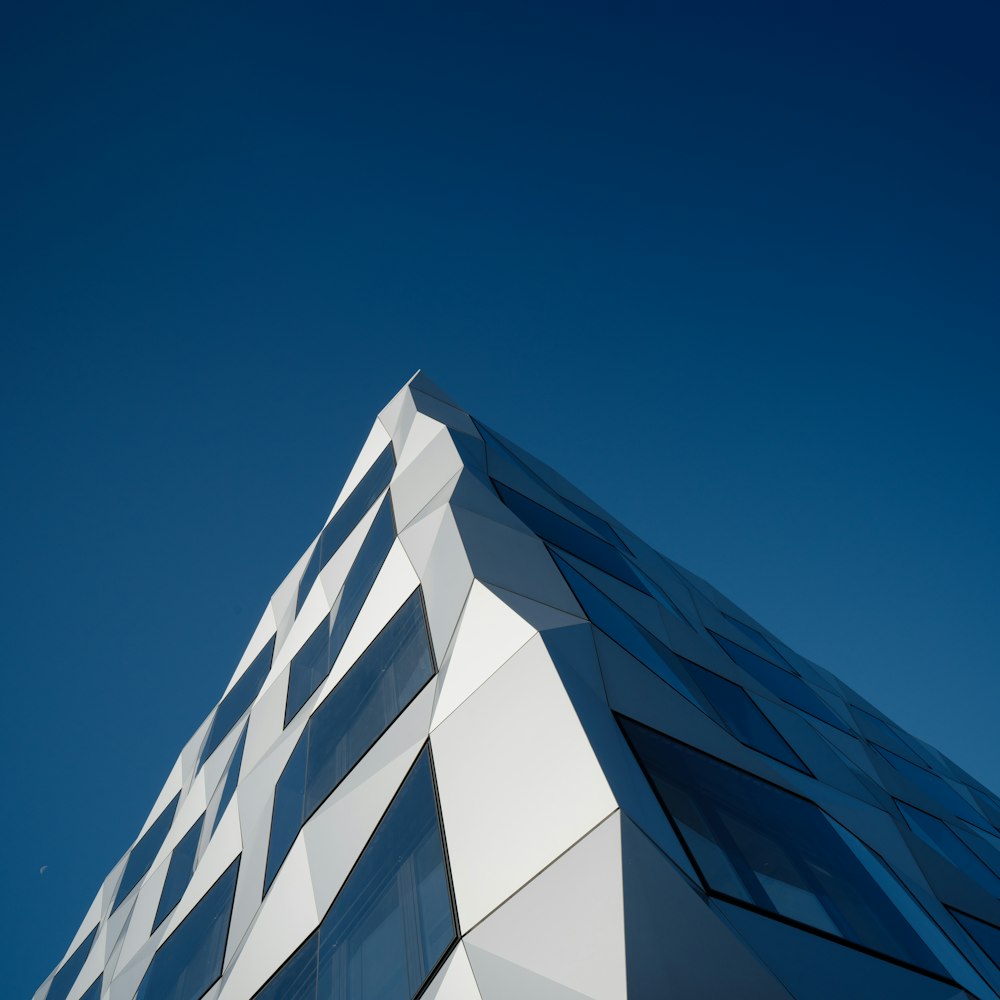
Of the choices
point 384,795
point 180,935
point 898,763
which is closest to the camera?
point 384,795

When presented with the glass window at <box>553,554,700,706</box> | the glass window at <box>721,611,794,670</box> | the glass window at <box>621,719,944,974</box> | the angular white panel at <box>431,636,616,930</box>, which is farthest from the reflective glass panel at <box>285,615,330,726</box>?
the glass window at <box>721,611,794,670</box>

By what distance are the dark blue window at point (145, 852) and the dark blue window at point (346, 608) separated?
6148mm

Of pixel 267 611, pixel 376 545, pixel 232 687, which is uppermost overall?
pixel 267 611

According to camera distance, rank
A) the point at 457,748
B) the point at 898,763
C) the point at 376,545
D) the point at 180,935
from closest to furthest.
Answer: the point at 457,748 < the point at 180,935 < the point at 376,545 < the point at 898,763

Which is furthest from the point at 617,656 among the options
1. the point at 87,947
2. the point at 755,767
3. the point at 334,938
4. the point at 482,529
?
the point at 87,947

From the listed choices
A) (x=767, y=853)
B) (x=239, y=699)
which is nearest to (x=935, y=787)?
(x=767, y=853)

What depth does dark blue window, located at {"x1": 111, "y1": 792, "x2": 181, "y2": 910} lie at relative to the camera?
45.9 ft

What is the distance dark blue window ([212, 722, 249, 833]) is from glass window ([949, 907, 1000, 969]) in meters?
7.85

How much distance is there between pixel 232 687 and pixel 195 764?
5.12 ft

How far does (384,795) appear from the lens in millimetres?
5480

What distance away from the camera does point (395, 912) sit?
4.57m

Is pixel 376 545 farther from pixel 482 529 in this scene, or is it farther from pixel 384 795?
A: pixel 384 795

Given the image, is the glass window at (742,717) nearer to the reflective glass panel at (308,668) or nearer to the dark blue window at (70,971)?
the reflective glass panel at (308,668)

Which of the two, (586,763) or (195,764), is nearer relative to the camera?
(586,763)
